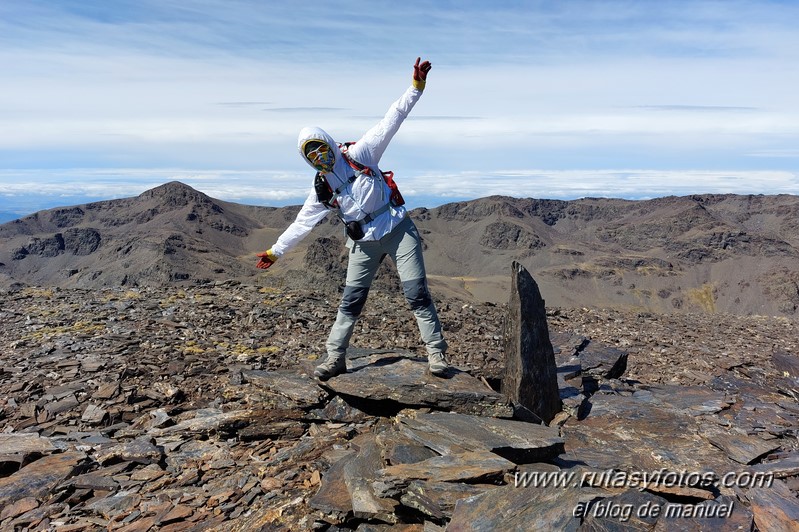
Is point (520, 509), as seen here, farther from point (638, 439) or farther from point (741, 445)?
point (741, 445)

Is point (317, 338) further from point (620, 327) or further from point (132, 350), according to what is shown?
point (620, 327)

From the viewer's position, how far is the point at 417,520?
5.62m

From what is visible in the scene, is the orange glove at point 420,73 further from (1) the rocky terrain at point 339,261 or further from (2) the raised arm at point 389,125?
(1) the rocky terrain at point 339,261

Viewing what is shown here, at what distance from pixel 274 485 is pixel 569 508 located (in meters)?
3.65

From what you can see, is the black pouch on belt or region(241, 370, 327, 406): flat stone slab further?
region(241, 370, 327, 406): flat stone slab

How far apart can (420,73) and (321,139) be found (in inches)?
66.1

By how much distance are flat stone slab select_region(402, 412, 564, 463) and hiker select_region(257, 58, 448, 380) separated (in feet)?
4.09

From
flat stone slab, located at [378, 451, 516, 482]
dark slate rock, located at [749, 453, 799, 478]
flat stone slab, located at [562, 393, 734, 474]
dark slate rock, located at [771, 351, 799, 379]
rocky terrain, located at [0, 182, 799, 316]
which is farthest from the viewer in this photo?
rocky terrain, located at [0, 182, 799, 316]

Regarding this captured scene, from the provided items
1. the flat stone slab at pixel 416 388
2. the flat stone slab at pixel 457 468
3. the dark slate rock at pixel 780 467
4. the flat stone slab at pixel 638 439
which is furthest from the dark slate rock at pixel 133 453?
the dark slate rock at pixel 780 467

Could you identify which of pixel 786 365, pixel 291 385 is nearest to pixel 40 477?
pixel 291 385

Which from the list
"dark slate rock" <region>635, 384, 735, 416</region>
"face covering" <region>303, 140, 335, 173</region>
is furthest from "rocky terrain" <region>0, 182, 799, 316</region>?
"face covering" <region>303, 140, 335, 173</region>

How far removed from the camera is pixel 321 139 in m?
7.96

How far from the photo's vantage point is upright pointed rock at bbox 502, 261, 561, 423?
908 centimetres

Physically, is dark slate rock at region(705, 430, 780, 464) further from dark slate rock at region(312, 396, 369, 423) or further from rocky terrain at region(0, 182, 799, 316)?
rocky terrain at region(0, 182, 799, 316)
